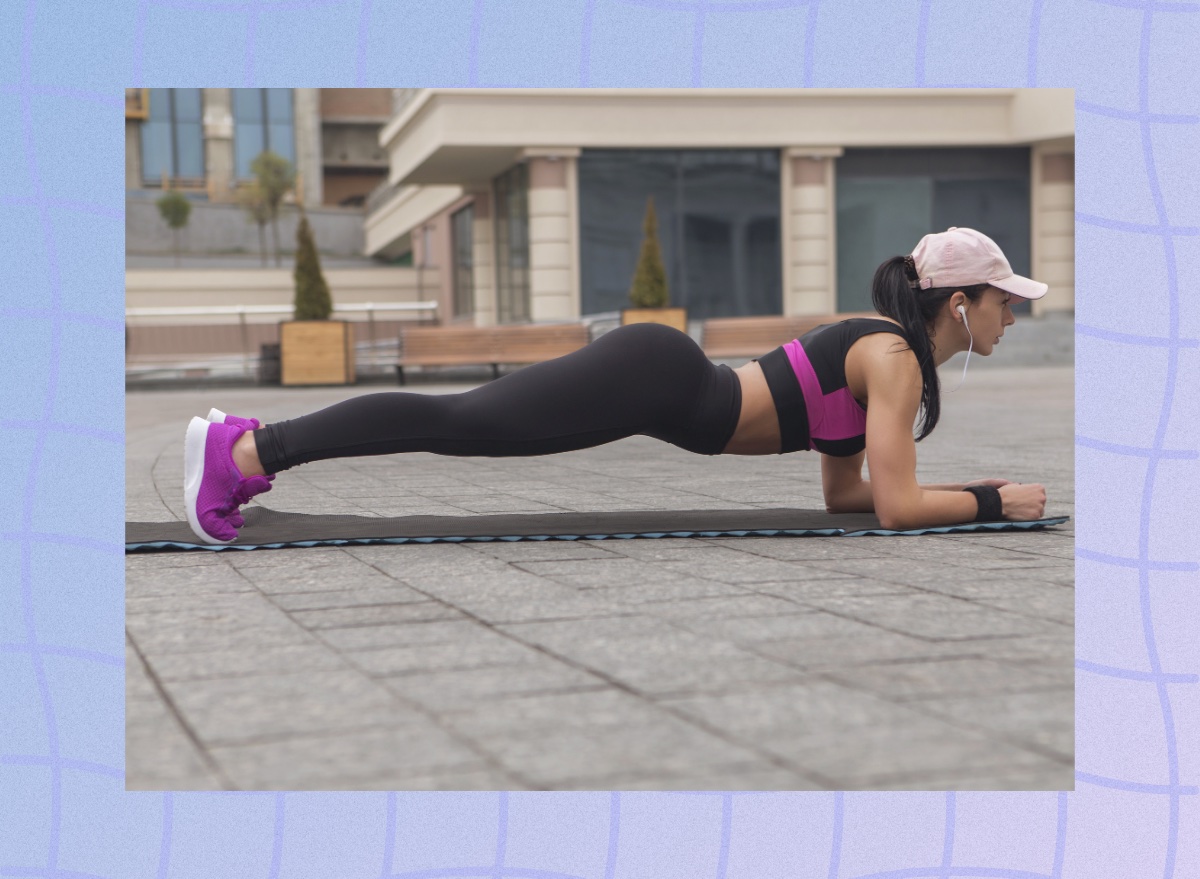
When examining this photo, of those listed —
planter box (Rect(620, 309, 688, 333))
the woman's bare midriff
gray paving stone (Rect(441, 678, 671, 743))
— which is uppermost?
planter box (Rect(620, 309, 688, 333))

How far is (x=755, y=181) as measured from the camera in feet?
74.7

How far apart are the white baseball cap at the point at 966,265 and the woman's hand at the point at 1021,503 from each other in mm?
579

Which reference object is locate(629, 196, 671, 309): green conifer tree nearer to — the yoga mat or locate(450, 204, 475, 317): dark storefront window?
locate(450, 204, 475, 317): dark storefront window

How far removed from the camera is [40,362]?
2801 mm

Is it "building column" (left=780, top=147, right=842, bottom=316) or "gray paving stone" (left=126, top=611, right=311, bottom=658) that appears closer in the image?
"gray paving stone" (left=126, top=611, right=311, bottom=658)

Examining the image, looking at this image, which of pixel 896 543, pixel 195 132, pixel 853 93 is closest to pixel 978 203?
pixel 853 93

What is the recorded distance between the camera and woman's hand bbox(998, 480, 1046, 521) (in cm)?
402

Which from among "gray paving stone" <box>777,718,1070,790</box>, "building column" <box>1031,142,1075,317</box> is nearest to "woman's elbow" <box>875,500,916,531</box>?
"gray paving stone" <box>777,718,1070,790</box>

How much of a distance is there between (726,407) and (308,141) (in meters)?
46.8

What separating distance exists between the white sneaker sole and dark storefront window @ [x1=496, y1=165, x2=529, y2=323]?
19.2 metres

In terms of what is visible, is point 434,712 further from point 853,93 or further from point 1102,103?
point 853,93

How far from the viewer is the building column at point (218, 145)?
154ft

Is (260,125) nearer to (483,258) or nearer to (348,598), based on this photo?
(483,258)

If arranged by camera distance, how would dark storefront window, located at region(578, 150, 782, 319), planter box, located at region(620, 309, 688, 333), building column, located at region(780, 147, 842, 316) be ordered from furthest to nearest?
1. building column, located at region(780, 147, 842, 316)
2. dark storefront window, located at region(578, 150, 782, 319)
3. planter box, located at region(620, 309, 688, 333)
